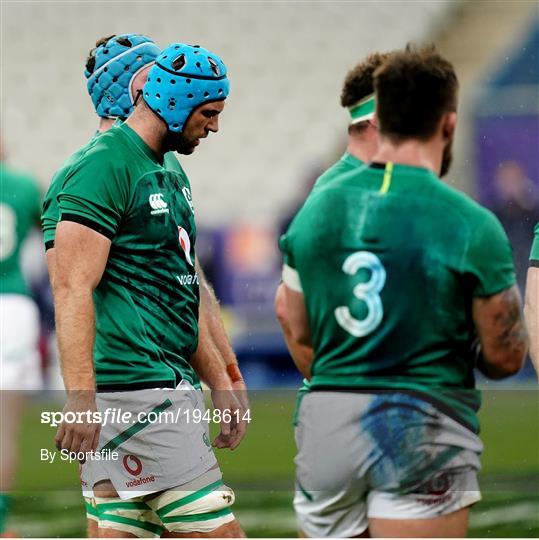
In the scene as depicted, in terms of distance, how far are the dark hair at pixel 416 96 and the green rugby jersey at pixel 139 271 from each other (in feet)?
3.32

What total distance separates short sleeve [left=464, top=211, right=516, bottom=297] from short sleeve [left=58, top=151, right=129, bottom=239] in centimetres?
124

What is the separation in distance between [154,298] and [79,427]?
535 millimetres

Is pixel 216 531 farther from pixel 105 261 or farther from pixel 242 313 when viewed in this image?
pixel 242 313

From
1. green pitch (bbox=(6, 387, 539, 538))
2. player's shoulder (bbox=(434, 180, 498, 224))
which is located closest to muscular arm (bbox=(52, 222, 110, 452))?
player's shoulder (bbox=(434, 180, 498, 224))

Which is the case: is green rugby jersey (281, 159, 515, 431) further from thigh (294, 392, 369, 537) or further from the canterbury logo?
the canterbury logo

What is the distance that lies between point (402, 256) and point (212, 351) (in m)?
1.39

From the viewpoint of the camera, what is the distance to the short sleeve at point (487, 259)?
2.96 meters

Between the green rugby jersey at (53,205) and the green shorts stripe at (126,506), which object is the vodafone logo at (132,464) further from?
the green rugby jersey at (53,205)

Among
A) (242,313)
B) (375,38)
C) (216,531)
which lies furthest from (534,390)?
(216,531)

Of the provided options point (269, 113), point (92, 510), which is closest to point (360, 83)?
point (92, 510)

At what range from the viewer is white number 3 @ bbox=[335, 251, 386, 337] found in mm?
3018

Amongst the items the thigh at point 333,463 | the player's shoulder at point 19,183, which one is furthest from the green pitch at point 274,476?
the thigh at point 333,463

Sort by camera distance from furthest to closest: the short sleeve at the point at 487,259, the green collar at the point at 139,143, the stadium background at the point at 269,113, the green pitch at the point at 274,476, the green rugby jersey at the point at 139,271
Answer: the stadium background at the point at 269,113, the green pitch at the point at 274,476, the green collar at the point at 139,143, the green rugby jersey at the point at 139,271, the short sleeve at the point at 487,259

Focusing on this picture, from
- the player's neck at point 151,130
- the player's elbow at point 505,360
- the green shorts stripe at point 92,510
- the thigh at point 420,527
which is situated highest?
the player's neck at point 151,130
